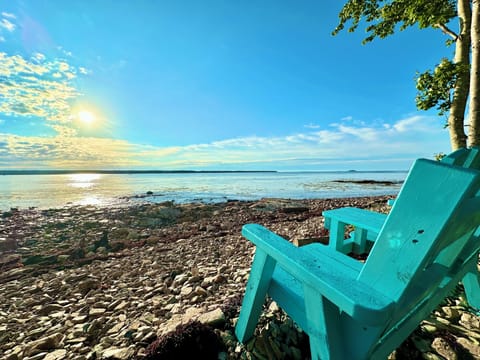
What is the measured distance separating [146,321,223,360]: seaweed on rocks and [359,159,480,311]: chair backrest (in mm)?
1491

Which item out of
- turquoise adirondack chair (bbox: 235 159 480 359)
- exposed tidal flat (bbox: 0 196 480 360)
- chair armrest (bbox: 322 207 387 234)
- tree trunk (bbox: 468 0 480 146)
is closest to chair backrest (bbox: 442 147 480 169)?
turquoise adirondack chair (bbox: 235 159 480 359)

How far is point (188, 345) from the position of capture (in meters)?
1.69

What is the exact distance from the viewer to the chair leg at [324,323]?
98 cm

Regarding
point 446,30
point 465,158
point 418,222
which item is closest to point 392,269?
point 418,222

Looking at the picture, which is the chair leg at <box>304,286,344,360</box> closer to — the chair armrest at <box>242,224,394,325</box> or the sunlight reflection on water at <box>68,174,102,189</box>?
the chair armrest at <box>242,224,394,325</box>

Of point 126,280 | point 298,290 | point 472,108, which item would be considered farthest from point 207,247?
point 472,108

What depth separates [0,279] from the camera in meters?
4.21

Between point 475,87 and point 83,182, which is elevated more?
point 475,87

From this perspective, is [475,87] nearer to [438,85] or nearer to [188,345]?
[438,85]

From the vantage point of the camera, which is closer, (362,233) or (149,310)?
(149,310)

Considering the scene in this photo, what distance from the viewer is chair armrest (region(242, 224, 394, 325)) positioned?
0.69 meters

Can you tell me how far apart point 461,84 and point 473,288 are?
370cm

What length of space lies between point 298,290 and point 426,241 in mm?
999

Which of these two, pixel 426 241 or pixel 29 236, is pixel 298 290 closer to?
pixel 426 241
